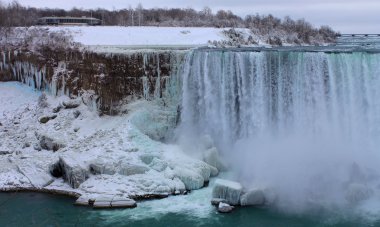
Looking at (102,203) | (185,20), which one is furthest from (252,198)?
(185,20)

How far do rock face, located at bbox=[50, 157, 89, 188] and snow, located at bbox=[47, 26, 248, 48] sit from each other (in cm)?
1282

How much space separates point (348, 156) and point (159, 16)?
123 feet

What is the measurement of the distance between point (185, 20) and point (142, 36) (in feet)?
47.3

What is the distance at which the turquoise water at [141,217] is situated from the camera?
Result: 70.1 feet

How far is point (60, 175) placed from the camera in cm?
2658

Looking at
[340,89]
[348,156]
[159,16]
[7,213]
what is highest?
[159,16]

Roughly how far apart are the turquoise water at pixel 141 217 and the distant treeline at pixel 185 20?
22.9 metres

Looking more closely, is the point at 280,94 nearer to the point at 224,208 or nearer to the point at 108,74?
the point at 224,208

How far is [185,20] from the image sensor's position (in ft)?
181

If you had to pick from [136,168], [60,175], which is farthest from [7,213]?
[136,168]

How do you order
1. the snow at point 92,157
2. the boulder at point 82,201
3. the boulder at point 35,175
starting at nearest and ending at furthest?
1. the boulder at point 82,201
2. the snow at point 92,157
3. the boulder at point 35,175

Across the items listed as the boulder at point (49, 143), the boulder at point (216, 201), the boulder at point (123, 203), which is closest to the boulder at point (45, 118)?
the boulder at point (49, 143)

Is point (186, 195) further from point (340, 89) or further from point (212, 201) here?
point (340, 89)

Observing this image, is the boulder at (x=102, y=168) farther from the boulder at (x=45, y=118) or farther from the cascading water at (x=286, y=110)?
the boulder at (x=45, y=118)
